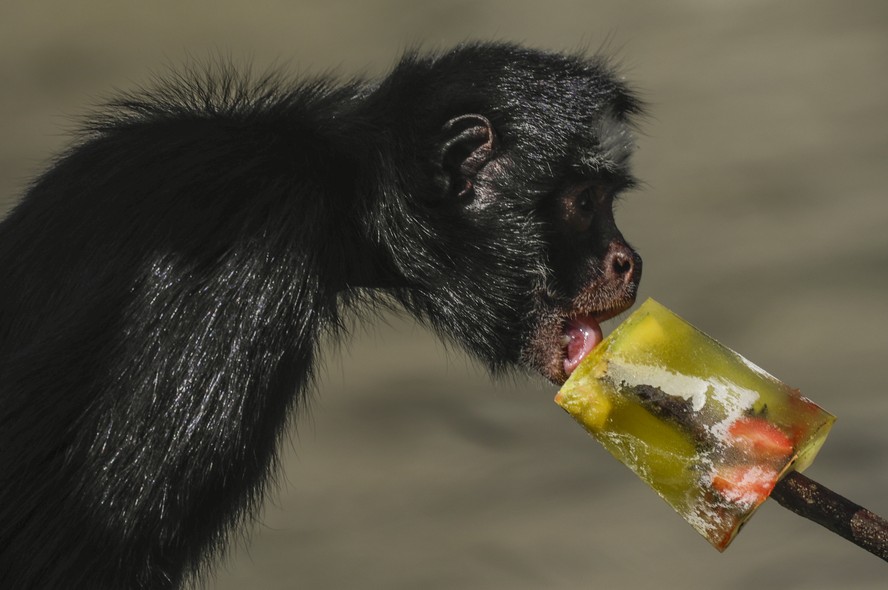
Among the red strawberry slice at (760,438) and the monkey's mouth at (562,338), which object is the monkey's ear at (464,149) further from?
the red strawberry slice at (760,438)

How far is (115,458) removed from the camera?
306cm

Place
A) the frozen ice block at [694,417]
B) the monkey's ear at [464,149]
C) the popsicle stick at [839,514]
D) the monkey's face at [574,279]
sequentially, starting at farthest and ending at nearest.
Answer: the monkey's face at [574,279] < the monkey's ear at [464,149] < the frozen ice block at [694,417] < the popsicle stick at [839,514]

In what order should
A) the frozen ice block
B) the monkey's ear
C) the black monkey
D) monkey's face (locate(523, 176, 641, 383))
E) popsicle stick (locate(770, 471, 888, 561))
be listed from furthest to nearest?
Result: monkey's face (locate(523, 176, 641, 383))
the monkey's ear
the frozen ice block
the black monkey
popsicle stick (locate(770, 471, 888, 561))

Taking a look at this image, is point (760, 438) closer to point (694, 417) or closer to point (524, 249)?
point (694, 417)

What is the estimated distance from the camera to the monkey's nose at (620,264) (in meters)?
3.93

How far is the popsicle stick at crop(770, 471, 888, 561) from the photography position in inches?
108

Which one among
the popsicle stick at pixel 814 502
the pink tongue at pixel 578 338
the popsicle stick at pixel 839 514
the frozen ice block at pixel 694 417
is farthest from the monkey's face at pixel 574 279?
the popsicle stick at pixel 839 514

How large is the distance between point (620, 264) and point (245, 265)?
123 centimetres

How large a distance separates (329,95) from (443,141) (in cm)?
41

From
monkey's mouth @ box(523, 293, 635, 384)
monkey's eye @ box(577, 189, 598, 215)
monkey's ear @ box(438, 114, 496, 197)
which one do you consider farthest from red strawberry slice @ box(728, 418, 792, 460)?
monkey's ear @ box(438, 114, 496, 197)

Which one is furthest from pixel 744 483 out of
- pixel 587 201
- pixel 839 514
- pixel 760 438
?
pixel 587 201

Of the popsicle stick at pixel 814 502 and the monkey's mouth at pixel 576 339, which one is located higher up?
the popsicle stick at pixel 814 502

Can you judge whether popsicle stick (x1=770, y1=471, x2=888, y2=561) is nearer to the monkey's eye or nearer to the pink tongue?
the pink tongue

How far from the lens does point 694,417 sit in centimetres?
331
